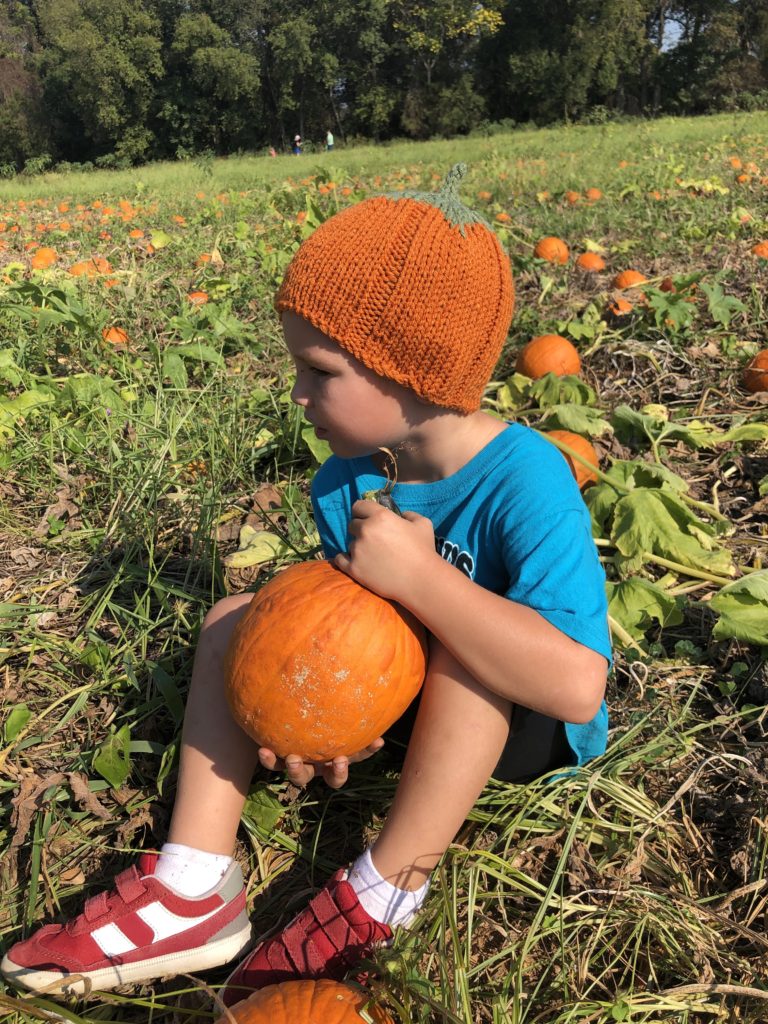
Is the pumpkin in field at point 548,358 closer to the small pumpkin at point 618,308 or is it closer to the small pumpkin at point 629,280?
the small pumpkin at point 618,308

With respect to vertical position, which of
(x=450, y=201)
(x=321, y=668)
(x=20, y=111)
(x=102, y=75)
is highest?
(x=102, y=75)

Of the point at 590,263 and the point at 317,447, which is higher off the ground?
the point at 590,263

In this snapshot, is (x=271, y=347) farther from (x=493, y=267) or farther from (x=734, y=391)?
(x=493, y=267)

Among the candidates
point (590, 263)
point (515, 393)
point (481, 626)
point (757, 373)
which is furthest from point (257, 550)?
point (590, 263)

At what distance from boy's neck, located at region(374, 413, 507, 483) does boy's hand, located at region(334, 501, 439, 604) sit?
242 millimetres

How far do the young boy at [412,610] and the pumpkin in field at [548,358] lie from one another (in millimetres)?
1962

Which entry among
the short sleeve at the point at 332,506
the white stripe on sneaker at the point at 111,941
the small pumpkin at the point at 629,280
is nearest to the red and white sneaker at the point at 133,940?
the white stripe on sneaker at the point at 111,941

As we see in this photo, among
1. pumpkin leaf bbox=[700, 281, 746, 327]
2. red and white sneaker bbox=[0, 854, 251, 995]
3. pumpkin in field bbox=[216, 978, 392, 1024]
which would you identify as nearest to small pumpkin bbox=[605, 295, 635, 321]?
pumpkin leaf bbox=[700, 281, 746, 327]

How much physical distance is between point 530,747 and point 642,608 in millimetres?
760

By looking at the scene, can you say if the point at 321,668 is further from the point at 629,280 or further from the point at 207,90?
the point at 207,90

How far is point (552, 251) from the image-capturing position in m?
4.79

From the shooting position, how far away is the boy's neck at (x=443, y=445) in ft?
5.54

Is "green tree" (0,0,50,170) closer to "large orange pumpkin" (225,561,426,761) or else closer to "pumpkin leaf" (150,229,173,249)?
"pumpkin leaf" (150,229,173,249)

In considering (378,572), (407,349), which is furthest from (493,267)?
(378,572)
